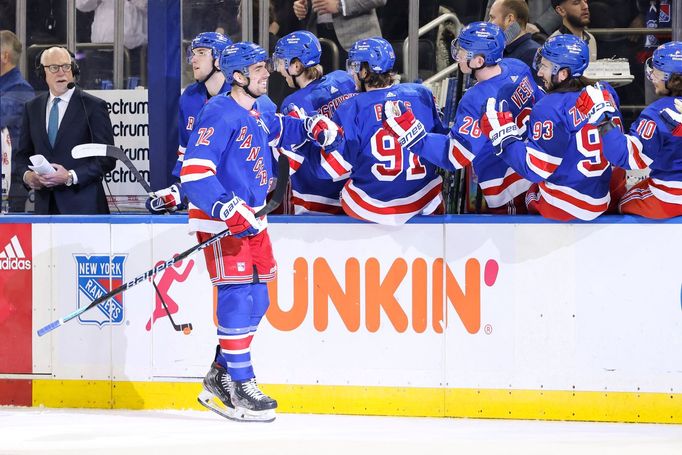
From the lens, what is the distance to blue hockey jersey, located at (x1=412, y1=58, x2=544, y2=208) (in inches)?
222

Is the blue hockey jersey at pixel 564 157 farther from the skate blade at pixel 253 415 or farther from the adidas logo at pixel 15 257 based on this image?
the adidas logo at pixel 15 257

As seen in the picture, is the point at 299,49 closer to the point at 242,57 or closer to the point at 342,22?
the point at 242,57

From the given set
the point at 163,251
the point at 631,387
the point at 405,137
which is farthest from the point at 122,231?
the point at 631,387

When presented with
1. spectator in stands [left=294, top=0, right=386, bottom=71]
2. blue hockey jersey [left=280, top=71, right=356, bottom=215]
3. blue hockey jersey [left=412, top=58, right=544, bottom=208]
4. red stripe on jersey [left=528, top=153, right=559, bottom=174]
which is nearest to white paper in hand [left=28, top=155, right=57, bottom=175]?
blue hockey jersey [left=280, top=71, right=356, bottom=215]

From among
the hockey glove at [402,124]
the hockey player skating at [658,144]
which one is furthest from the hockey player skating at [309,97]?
the hockey player skating at [658,144]

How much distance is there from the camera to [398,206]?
5824 mm

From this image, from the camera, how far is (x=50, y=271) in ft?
19.7

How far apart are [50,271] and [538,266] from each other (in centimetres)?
229

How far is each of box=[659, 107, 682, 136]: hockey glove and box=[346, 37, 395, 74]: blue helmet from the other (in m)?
1.27

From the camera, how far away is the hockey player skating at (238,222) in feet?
17.4

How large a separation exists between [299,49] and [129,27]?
99.9 inches

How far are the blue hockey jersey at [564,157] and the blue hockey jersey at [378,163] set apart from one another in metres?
0.48

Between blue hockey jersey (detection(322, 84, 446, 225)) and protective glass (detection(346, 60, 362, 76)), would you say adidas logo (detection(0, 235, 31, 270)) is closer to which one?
blue hockey jersey (detection(322, 84, 446, 225))

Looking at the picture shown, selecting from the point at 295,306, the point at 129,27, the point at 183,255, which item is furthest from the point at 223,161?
the point at 129,27
